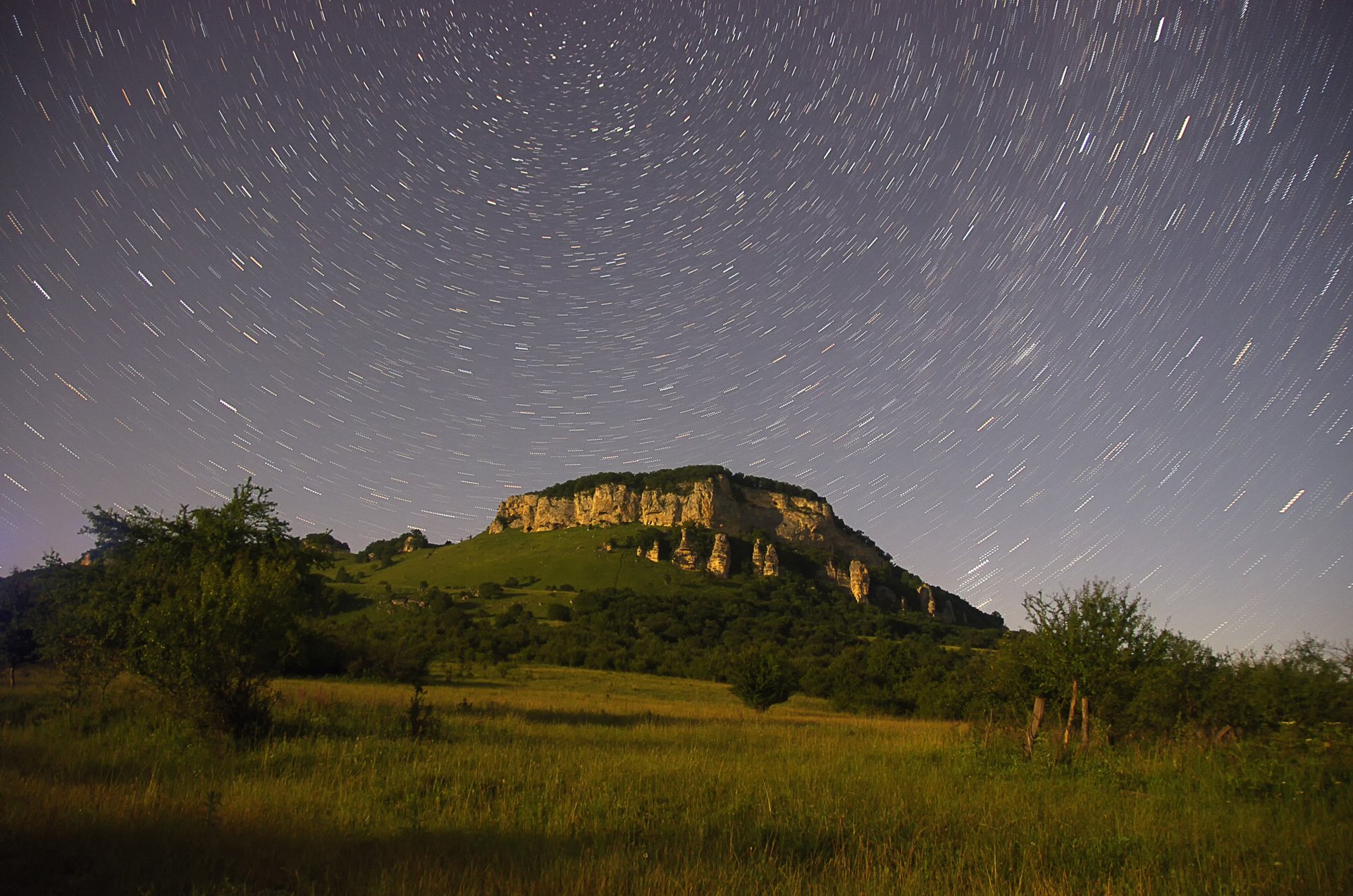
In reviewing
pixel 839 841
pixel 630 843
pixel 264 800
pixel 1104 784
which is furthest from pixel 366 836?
pixel 1104 784

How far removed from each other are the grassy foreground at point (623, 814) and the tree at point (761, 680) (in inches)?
936

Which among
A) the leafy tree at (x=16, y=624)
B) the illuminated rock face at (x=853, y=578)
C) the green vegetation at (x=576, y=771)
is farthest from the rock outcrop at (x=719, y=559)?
the leafy tree at (x=16, y=624)

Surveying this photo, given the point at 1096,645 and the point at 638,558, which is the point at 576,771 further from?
the point at 638,558

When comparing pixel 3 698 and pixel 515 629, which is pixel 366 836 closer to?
pixel 3 698

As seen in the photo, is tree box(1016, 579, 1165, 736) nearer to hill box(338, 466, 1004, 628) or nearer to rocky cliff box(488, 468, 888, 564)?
hill box(338, 466, 1004, 628)

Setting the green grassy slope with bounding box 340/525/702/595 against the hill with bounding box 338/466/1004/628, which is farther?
the hill with bounding box 338/466/1004/628

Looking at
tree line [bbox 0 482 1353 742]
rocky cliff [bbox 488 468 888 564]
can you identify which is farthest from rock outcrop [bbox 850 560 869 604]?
tree line [bbox 0 482 1353 742]

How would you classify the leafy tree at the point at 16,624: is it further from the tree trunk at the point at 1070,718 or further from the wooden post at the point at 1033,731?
the tree trunk at the point at 1070,718

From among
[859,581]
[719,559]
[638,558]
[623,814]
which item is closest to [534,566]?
[638,558]

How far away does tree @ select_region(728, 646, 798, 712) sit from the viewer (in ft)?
126

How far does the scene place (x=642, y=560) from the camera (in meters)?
142

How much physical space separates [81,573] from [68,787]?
1803 cm

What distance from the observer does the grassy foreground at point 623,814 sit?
561cm

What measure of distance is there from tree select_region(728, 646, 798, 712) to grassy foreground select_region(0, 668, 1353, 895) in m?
23.8
